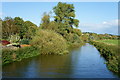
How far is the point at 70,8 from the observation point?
4747 centimetres

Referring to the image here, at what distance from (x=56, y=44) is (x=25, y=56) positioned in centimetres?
563

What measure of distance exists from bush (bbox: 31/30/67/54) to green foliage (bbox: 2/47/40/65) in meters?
1.11

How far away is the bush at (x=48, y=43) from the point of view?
23.1m

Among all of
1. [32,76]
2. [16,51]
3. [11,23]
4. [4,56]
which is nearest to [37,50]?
[16,51]

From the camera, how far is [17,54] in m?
17.2

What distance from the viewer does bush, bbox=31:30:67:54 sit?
75.9 ft

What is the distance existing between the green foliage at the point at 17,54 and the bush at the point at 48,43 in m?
1.11

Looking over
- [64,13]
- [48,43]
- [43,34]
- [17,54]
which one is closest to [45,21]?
[64,13]

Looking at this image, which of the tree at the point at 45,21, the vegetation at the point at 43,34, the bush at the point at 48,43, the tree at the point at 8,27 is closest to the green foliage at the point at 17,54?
the vegetation at the point at 43,34

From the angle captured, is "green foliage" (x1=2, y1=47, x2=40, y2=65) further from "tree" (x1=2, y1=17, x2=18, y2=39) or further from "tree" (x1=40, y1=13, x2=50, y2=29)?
"tree" (x1=2, y1=17, x2=18, y2=39)

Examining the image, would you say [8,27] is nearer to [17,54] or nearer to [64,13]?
[64,13]

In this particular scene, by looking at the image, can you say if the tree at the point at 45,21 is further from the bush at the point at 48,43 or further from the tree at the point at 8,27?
the bush at the point at 48,43

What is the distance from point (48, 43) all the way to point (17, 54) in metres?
6.71

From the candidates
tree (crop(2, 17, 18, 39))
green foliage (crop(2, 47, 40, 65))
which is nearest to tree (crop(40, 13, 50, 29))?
tree (crop(2, 17, 18, 39))
